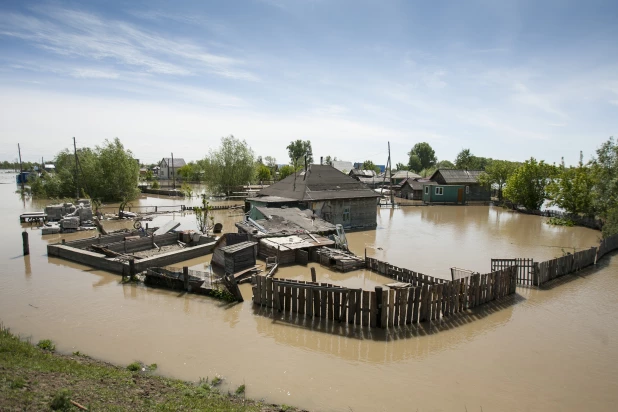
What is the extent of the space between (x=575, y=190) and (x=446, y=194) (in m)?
18.7

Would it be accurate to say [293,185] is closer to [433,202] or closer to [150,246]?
[150,246]

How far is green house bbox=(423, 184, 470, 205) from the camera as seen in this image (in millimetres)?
53031

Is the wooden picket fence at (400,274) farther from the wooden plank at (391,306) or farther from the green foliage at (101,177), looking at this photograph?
the green foliage at (101,177)

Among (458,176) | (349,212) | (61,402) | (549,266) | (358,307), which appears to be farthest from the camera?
(458,176)

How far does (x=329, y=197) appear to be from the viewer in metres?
29.7

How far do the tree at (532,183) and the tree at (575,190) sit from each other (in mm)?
5757

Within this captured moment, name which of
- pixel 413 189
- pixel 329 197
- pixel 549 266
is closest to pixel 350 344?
pixel 549 266

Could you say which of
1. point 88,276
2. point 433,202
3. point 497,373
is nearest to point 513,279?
point 497,373

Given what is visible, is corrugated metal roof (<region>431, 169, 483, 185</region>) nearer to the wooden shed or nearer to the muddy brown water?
the muddy brown water

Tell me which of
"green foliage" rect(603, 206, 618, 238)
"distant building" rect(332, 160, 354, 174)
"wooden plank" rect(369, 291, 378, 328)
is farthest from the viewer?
"distant building" rect(332, 160, 354, 174)

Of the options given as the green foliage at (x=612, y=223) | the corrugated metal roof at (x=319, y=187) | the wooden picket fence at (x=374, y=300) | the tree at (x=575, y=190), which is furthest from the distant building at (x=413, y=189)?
the wooden picket fence at (x=374, y=300)

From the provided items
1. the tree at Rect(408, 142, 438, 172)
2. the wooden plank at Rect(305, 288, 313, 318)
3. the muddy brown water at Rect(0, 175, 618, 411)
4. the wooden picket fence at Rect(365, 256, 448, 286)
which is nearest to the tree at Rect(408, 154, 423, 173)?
the tree at Rect(408, 142, 438, 172)

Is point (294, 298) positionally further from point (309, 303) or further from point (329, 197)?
point (329, 197)

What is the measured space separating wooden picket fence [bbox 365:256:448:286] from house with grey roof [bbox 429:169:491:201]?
4013cm
